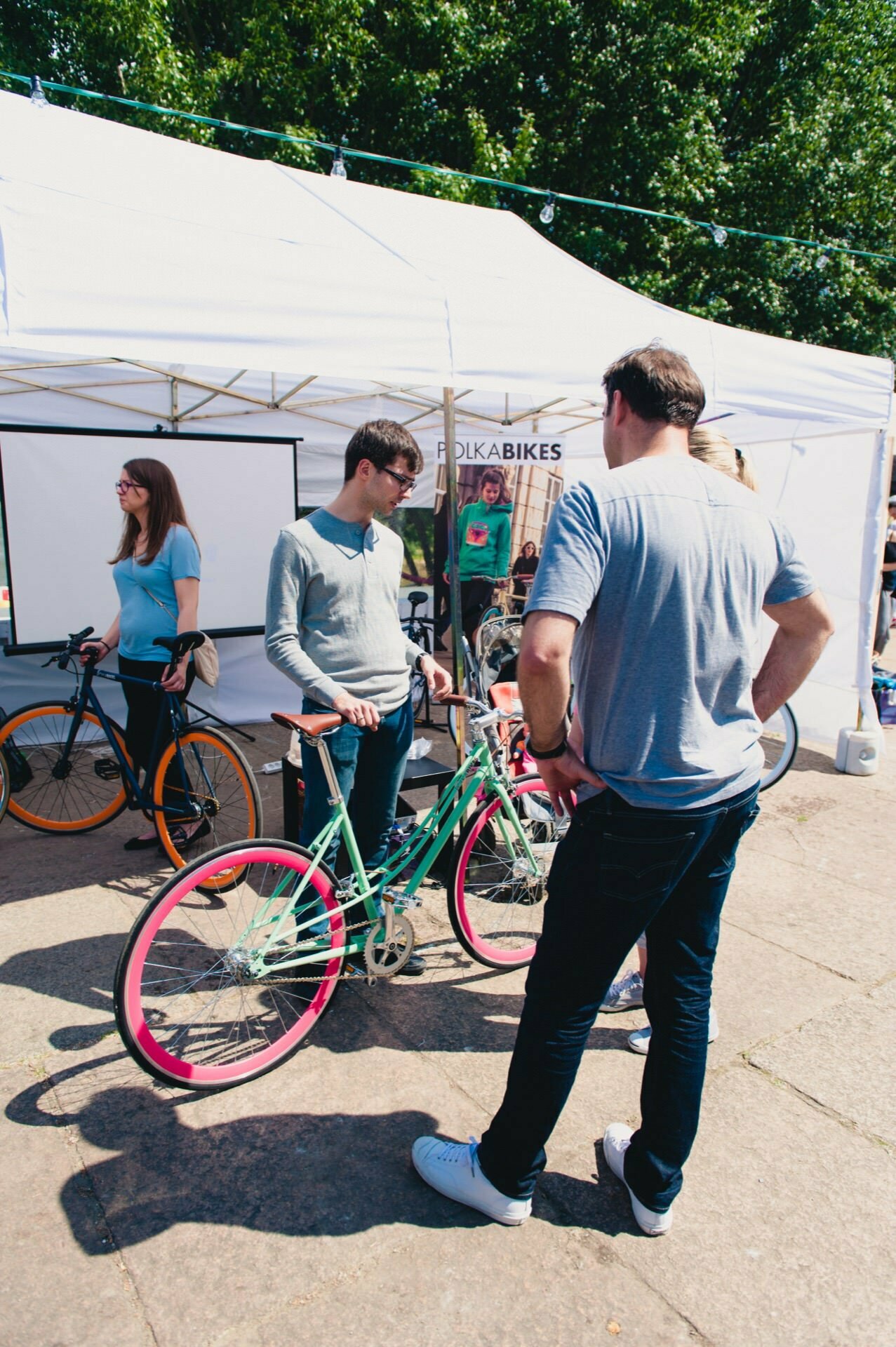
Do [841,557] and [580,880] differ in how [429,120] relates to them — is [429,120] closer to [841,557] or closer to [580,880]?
[841,557]

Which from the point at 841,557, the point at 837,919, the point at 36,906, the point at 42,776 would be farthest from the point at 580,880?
the point at 841,557

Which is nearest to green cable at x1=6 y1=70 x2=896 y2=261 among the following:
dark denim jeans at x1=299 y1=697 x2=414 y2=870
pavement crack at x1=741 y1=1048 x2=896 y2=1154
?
Answer: dark denim jeans at x1=299 y1=697 x2=414 y2=870

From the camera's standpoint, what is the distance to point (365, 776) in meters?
2.93

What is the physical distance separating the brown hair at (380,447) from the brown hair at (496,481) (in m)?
4.04

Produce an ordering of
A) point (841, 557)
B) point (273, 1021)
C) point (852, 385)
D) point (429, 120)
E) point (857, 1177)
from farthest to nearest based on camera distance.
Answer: point (429, 120)
point (841, 557)
point (852, 385)
point (273, 1021)
point (857, 1177)

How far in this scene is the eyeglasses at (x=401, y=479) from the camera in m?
2.72

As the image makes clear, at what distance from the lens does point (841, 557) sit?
20.0 ft

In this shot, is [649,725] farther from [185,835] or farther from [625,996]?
[185,835]

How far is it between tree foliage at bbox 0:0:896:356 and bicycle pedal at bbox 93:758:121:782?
376 inches

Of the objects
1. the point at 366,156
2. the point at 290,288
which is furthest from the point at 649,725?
the point at 366,156

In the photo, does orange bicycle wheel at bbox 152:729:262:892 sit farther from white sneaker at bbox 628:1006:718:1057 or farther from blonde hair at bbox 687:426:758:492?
blonde hair at bbox 687:426:758:492

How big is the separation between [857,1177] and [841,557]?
4.73 metres

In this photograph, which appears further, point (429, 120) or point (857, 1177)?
point (429, 120)

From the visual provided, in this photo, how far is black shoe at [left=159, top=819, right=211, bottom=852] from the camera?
4039 millimetres
